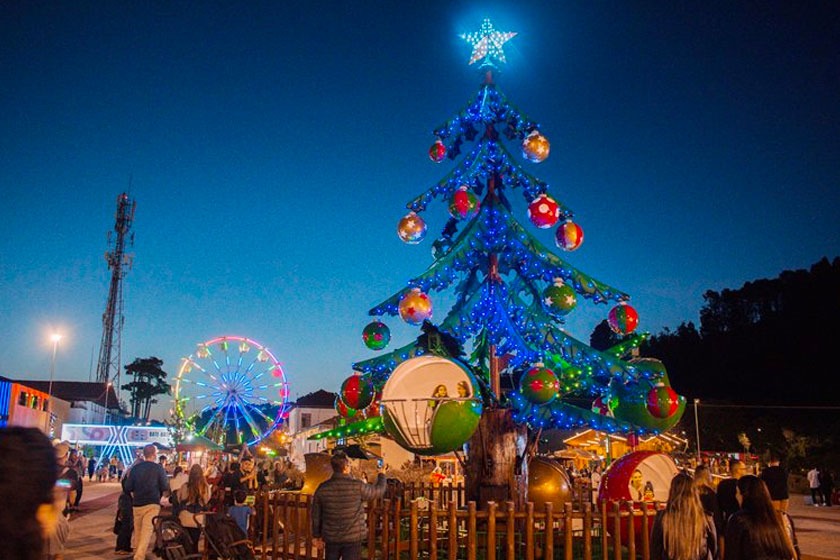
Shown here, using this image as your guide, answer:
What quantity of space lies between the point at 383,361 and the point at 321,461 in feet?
17.0

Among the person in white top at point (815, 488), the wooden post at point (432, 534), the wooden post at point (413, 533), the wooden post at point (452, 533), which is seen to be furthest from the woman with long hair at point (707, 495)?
the person in white top at point (815, 488)

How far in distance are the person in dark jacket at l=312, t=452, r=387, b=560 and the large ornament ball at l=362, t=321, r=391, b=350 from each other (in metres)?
4.77

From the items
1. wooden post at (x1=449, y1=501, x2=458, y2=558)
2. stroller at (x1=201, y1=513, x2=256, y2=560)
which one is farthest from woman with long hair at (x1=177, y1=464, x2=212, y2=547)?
wooden post at (x1=449, y1=501, x2=458, y2=558)

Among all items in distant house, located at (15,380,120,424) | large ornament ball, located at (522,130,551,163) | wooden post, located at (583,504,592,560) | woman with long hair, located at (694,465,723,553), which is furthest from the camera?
distant house, located at (15,380,120,424)

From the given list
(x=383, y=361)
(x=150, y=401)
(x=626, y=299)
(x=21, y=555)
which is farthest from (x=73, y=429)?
(x=150, y=401)

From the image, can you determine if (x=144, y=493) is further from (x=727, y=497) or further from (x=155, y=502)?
(x=727, y=497)

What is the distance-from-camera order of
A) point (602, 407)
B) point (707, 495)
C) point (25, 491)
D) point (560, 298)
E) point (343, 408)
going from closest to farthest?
point (25, 491) → point (707, 495) → point (560, 298) → point (602, 407) → point (343, 408)

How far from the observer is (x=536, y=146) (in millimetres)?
12008

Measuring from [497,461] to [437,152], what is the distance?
18.6 ft

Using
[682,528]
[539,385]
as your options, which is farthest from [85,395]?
[682,528]

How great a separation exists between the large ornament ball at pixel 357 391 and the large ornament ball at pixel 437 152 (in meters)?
4.33

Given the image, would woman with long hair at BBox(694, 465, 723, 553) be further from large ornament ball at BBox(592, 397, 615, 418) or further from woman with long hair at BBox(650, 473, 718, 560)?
large ornament ball at BBox(592, 397, 615, 418)

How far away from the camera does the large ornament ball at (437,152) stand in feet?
41.4

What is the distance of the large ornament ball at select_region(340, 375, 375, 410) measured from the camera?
1106 centimetres
